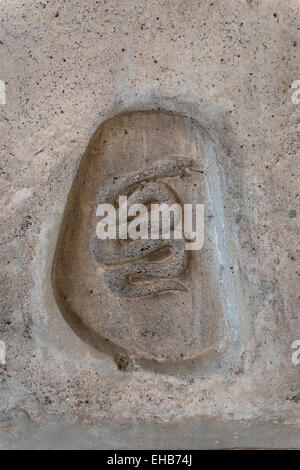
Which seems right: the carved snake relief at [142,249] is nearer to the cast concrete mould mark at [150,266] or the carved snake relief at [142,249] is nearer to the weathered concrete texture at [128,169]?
the cast concrete mould mark at [150,266]

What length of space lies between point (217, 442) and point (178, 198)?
122 cm

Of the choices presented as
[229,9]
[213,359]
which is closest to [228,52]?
[229,9]

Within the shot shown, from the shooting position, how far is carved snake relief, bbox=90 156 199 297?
1833 millimetres

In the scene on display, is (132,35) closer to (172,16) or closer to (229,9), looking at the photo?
(172,16)

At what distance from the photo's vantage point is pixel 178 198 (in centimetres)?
186

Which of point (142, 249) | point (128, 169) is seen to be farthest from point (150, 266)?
point (128, 169)

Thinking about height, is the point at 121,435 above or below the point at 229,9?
below

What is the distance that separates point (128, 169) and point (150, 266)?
0.49 metres

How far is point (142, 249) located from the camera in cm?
184

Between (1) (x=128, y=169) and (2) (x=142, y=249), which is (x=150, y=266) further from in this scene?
(1) (x=128, y=169)

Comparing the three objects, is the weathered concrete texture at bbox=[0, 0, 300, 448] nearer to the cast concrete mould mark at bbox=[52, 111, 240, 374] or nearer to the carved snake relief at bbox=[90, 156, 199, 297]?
the cast concrete mould mark at bbox=[52, 111, 240, 374]

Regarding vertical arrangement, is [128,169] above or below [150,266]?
above

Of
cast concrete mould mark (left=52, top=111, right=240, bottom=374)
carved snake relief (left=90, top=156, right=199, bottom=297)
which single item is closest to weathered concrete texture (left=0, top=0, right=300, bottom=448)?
cast concrete mould mark (left=52, top=111, right=240, bottom=374)
